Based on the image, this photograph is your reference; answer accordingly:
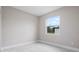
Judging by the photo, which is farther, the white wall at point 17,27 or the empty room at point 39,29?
the white wall at point 17,27

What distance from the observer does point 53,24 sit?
15.0ft

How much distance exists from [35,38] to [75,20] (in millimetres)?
2904

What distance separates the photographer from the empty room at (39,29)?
137 inches

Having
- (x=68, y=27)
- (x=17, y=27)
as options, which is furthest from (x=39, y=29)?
(x=68, y=27)

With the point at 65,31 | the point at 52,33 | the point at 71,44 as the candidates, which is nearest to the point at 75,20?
the point at 65,31

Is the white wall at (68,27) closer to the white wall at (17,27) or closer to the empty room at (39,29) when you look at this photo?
the empty room at (39,29)

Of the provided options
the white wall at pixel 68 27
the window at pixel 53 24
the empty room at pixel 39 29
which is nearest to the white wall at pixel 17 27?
the empty room at pixel 39 29

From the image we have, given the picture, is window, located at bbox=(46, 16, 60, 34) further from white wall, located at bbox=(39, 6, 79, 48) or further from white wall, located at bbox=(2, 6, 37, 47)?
white wall, located at bbox=(2, 6, 37, 47)

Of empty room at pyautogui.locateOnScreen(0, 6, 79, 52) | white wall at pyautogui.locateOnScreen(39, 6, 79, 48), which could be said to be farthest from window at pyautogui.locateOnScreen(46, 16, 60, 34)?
white wall at pyautogui.locateOnScreen(39, 6, 79, 48)

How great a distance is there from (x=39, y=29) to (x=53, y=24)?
1.25m

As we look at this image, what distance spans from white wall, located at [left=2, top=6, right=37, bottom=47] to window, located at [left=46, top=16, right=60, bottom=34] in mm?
966

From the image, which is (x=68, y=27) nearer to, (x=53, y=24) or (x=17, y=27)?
(x=53, y=24)

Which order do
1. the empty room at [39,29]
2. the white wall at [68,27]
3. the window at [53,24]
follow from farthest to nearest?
the window at [53,24] < the empty room at [39,29] < the white wall at [68,27]

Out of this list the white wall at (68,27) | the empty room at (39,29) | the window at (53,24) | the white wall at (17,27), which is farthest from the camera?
the window at (53,24)
